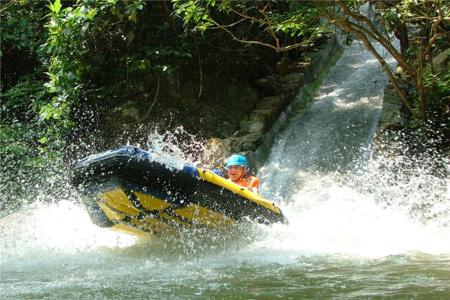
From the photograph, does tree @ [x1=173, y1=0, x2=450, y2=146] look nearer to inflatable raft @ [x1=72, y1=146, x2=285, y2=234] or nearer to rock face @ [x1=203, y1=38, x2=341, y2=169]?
rock face @ [x1=203, y1=38, x2=341, y2=169]

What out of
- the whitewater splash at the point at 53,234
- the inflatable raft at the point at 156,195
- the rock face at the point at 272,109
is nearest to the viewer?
the inflatable raft at the point at 156,195

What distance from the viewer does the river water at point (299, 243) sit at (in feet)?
12.0

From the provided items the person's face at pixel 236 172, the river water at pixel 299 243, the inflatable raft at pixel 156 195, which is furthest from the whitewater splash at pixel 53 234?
the person's face at pixel 236 172

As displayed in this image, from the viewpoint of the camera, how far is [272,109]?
28.5 feet

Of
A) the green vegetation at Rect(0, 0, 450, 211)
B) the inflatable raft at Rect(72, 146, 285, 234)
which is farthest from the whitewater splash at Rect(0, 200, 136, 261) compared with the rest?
the green vegetation at Rect(0, 0, 450, 211)

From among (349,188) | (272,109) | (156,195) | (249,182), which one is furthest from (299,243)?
(272,109)

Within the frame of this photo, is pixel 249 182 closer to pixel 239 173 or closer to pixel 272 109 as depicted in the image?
pixel 239 173

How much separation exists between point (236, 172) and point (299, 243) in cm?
110

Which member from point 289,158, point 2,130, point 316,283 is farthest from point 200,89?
point 316,283

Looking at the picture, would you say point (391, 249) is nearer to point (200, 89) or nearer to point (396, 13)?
point (396, 13)

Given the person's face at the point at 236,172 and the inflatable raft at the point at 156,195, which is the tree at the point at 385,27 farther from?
the inflatable raft at the point at 156,195

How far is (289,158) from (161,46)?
2.58 metres

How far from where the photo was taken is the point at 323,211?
631 cm

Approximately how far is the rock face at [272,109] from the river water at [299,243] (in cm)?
25
